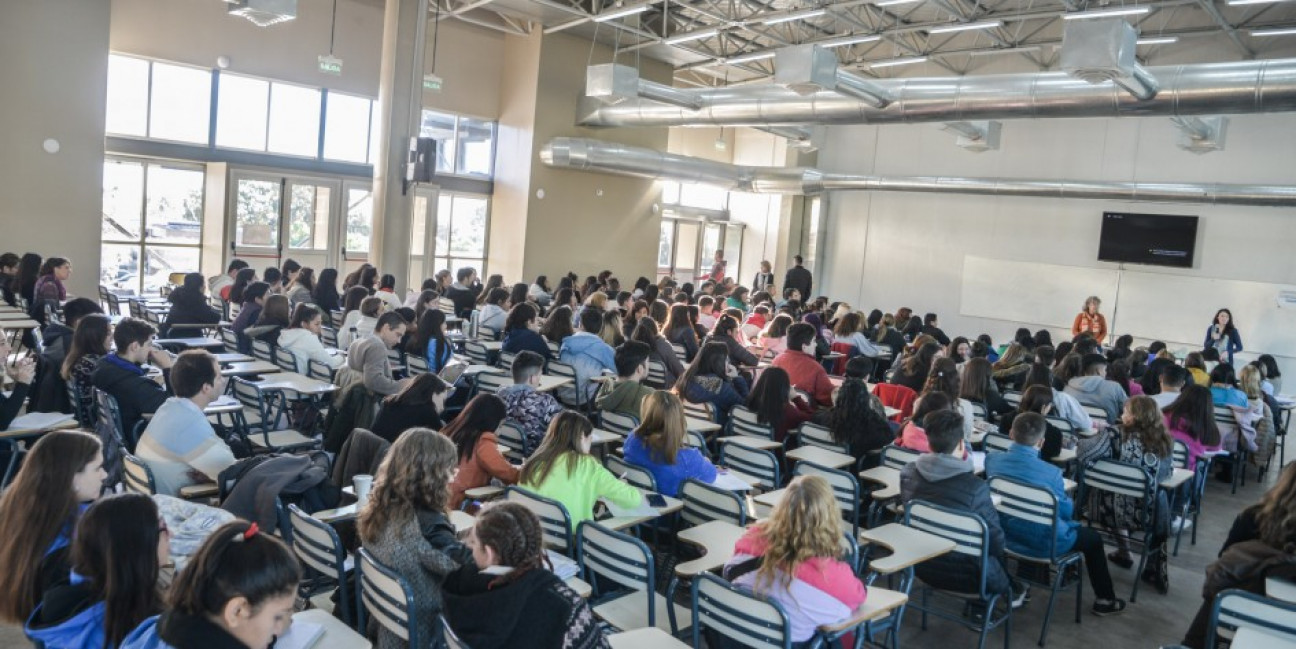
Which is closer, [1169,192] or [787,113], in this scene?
[787,113]

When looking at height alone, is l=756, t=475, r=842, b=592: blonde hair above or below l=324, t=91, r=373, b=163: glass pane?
below

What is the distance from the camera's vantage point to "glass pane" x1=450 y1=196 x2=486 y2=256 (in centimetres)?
1686

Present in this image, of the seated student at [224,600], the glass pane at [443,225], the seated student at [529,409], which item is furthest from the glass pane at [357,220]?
the seated student at [224,600]

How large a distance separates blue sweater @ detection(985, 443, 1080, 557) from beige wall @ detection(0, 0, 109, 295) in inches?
467

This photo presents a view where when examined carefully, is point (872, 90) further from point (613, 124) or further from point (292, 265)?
point (292, 265)

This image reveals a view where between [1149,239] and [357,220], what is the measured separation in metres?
13.7

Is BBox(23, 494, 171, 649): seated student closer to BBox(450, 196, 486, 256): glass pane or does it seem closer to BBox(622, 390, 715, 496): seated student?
BBox(622, 390, 715, 496): seated student

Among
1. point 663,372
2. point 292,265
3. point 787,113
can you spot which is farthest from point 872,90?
point 292,265

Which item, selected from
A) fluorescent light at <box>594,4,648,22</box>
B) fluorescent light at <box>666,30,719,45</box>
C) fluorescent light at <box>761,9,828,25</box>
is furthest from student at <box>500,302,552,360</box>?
fluorescent light at <box>666,30,719,45</box>

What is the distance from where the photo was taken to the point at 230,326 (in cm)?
868

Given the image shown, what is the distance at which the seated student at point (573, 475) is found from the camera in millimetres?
4102

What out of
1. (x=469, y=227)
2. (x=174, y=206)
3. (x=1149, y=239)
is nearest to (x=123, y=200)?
(x=174, y=206)

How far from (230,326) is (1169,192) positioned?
44.1 feet

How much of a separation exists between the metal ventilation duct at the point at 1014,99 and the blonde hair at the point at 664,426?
6911 mm
